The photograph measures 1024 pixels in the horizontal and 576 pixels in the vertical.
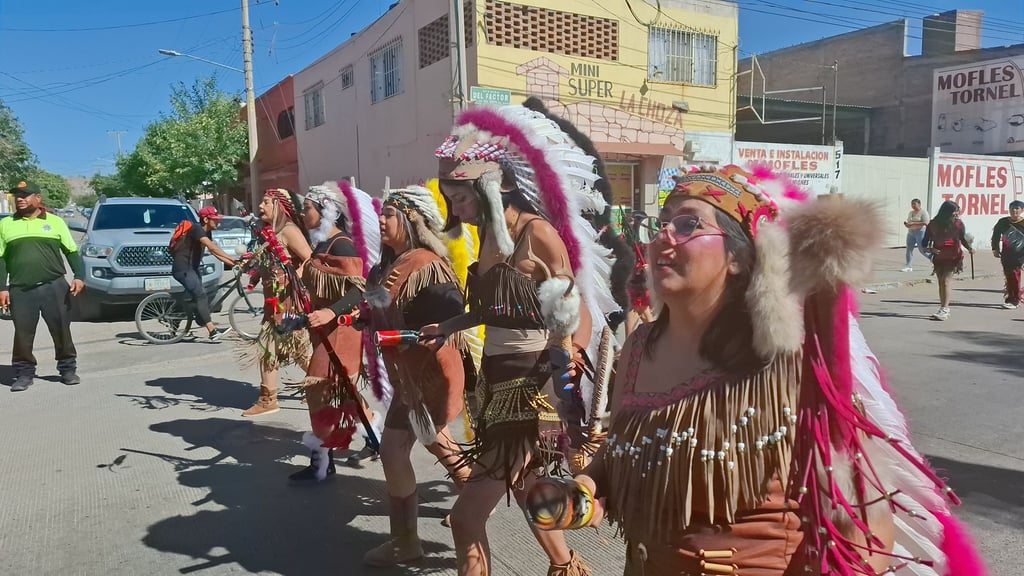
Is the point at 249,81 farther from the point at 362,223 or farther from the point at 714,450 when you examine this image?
the point at 714,450

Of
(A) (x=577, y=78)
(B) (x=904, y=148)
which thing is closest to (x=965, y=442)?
(A) (x=577, y=78)

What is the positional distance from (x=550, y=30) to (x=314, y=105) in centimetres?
1258

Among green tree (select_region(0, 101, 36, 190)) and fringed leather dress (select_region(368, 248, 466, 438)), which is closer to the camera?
fringed leather dress (select_region(368, 248, 466, 438))

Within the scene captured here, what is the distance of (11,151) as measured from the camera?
3794cm

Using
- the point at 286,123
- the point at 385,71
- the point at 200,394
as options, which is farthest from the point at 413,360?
the point at 286,123

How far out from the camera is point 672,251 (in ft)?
5.36

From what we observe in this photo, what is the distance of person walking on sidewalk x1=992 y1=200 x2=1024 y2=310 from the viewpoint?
10.2 metres

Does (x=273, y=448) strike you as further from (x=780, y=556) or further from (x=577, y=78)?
(x=577, y=78)

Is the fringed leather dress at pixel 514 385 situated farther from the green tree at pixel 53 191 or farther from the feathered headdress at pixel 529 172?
the green tree at pixel 53 191

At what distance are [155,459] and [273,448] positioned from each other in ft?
2.58

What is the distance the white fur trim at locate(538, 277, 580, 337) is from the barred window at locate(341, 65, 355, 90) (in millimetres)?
21389

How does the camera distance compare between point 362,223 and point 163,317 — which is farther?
point 163,317

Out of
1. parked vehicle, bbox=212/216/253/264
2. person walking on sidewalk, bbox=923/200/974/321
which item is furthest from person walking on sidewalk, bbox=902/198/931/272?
parked vehicle, bbox=212/216/253/264

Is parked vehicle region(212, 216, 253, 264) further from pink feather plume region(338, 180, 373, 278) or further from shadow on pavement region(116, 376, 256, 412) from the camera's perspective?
pink feather plume region(338, 180, 373, 278)
